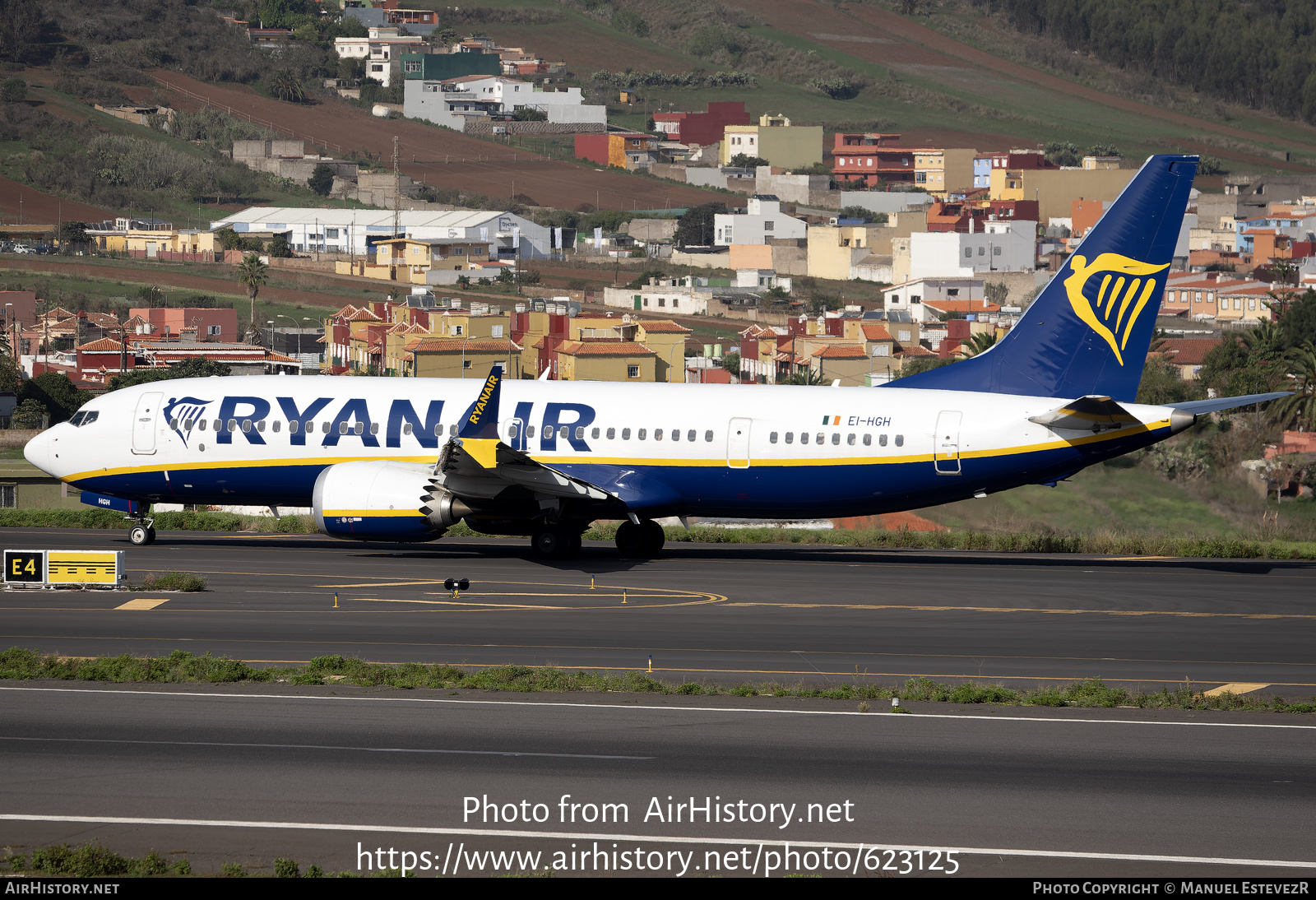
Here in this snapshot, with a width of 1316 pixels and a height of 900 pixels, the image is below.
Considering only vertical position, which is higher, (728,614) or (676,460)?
(676,460)

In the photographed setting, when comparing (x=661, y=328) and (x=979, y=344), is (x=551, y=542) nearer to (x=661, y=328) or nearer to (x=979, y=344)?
(x=979, y=344)

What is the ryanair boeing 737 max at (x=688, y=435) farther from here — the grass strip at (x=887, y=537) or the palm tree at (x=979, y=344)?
the palm tree at (x=979, y=344)

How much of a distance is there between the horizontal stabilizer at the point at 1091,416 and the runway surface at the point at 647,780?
512 inches

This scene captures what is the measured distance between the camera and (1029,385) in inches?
1374

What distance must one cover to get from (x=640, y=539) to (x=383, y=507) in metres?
6.78

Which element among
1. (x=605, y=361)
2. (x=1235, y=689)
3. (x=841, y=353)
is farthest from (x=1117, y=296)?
(x=841, y=353)

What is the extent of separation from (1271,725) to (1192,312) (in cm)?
17892

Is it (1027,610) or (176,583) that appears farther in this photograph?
(176,583)

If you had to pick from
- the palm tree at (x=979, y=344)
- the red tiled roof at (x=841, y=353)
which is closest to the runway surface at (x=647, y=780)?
the palm tree at (x=979, y=344)

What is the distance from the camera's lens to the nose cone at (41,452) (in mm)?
38594

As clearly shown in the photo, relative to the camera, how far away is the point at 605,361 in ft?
341

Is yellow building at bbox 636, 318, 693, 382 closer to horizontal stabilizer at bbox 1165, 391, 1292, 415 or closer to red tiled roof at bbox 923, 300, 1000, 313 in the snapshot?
red tiled roof at bbox 923, 300, 1000, 313

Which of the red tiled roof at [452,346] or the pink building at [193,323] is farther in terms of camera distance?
the pink building at [193,323]

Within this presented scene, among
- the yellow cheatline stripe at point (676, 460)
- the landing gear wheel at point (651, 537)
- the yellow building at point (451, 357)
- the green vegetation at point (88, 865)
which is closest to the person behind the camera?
the green vegetation at point (88, 865)
